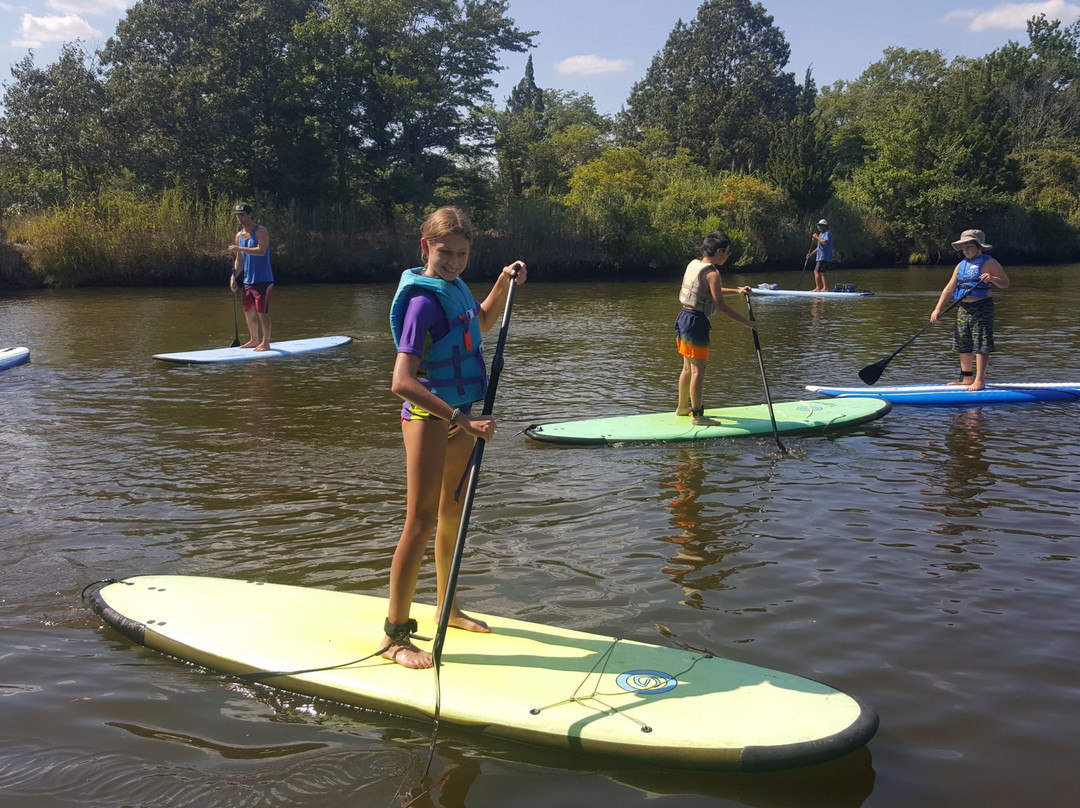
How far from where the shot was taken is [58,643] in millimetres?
4273

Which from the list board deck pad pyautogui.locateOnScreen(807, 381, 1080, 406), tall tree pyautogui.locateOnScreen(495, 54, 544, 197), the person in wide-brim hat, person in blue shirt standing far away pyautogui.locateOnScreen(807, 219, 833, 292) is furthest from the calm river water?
tall tree pyautogui.locateOnScreen(495, 54, 544, 197)

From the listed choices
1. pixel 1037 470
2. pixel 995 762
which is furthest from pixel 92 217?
pixel 995 762

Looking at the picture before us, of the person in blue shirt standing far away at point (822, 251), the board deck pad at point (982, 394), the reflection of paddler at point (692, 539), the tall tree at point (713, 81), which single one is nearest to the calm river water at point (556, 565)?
the reflection of paddler at point (692, 539)

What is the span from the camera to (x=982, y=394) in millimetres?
9680

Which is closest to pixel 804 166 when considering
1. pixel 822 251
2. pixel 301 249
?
pixel 822 251

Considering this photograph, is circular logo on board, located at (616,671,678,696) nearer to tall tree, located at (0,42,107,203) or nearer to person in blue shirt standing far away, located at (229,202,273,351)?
person in blue shirt standing far away, located at (229,202,273,351)

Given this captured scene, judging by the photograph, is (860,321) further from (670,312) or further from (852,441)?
(852,441)

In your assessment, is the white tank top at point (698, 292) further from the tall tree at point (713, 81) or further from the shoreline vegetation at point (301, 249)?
the tall tree at point (713, 81)

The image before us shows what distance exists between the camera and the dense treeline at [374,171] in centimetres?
2898

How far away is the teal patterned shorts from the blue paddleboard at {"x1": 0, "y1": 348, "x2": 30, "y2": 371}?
11.8 metres

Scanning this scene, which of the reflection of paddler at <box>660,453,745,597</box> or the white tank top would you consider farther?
the white tank top

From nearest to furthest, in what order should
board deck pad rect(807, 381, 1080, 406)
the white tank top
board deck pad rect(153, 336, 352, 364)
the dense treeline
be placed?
the white tank top → board deck pad rect(807, 381, 1080, 406) → board deck pad rect(153, 336, 352, 364) → the dense treeline

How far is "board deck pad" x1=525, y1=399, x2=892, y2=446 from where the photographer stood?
809 cm

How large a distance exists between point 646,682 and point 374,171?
3242cm
